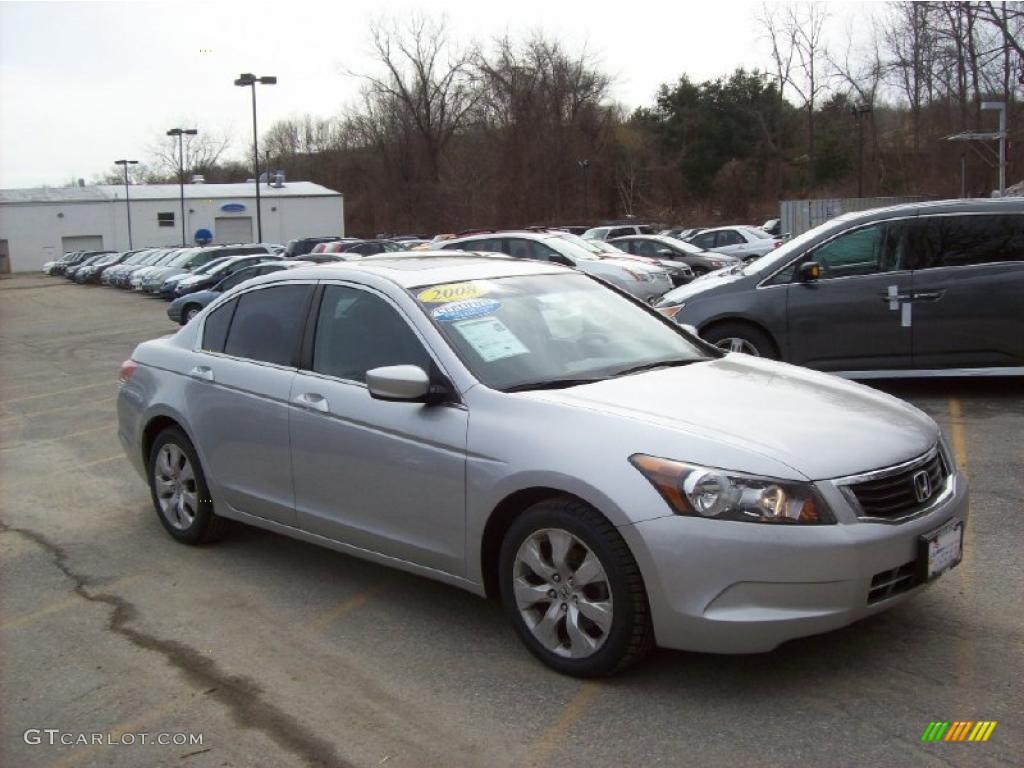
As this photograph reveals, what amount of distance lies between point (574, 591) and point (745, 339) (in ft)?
19.2

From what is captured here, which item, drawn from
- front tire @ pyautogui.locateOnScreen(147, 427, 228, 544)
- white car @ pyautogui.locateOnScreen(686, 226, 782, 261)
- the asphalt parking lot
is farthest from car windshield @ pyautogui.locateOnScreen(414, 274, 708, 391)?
white car @ pyautogui.locateOnScreen(686, 226, 782, 261)

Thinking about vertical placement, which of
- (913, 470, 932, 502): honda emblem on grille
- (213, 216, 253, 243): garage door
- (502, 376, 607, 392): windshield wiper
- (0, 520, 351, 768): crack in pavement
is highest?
(213, 216, 253, 243): garage door

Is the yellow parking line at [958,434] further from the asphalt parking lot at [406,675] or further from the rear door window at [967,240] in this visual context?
the rear door window at [967,240]

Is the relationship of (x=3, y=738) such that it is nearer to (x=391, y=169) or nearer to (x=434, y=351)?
(x=434, y=351)

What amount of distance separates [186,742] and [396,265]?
8.28 feet

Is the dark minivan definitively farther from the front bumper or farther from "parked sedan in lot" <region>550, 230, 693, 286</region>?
"parked sedan in lot" <region>550, 230, 693, 286</region>

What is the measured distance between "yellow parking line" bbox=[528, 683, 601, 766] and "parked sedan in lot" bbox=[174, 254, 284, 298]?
979 inches

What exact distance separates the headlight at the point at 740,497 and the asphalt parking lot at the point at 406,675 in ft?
2.27

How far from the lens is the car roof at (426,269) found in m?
4.86

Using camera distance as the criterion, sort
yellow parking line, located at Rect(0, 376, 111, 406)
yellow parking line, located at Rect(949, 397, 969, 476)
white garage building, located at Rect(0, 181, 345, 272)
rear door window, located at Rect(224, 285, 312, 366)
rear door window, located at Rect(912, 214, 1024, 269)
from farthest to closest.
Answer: white garage building, located at Rect(0, 181, 345, 272), yellow parking line, located at Rect(0, 376, 111, 406), rear door window, located at Rect(912, 214, 1024, 269), yellow parking line, located at Rect(949, 397, 969, 476), rear door window, located at Rect(224, 285, 312, 366)

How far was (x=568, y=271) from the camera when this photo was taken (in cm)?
542

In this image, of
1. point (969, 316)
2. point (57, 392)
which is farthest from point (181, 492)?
point (57, 392)

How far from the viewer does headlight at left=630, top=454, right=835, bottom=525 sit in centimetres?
342

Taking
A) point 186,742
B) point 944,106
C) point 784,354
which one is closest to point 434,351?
point 186,742
